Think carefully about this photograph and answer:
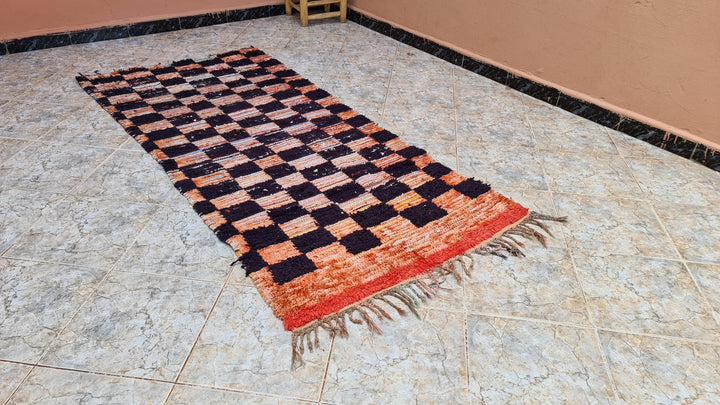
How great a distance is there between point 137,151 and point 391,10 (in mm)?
2168

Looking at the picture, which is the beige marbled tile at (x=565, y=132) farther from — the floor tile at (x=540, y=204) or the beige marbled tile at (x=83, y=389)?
the beige marbled tile at (x=83, y=389)

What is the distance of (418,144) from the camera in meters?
2.50

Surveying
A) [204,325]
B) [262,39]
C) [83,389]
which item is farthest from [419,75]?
[83,389]

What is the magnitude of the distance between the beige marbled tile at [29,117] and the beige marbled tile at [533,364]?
7.13 feet

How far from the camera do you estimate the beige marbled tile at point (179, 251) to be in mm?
1725

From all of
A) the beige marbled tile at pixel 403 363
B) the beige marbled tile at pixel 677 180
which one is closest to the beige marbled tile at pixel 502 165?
the beige marbled tile at pixel 677 180

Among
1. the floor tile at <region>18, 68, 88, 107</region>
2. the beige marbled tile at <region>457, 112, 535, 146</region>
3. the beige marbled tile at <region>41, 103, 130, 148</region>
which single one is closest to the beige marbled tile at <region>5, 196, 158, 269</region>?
the beige marbled tile at <region>41, 103, 130, 148</region>

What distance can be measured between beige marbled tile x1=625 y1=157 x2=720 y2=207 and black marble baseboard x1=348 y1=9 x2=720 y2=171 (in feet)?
0.20

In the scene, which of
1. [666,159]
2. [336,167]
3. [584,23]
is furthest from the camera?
[584,23]

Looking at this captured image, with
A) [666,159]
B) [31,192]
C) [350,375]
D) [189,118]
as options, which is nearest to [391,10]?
[189,118]

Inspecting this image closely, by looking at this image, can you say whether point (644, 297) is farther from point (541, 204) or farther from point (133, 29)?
point (133, 29)

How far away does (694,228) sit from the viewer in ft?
6.59

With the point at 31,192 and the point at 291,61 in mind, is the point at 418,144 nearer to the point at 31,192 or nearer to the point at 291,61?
the point at 291,61

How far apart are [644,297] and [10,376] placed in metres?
1.82
